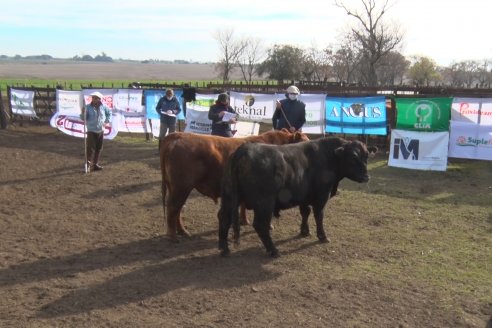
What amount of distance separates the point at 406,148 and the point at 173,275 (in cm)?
769

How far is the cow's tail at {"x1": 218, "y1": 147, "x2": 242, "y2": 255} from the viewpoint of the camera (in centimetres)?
587

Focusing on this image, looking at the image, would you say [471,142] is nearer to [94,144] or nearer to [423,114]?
[423,114]

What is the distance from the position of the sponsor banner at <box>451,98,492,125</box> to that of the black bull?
591 centimetres

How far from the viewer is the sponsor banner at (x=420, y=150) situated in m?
11.3

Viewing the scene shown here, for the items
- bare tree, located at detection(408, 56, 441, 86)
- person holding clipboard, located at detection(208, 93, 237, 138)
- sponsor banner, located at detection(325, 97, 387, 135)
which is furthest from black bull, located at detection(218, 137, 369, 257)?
bare tree, located at detection(408, 56, 441, 86)

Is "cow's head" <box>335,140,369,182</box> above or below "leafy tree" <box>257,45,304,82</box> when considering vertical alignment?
below

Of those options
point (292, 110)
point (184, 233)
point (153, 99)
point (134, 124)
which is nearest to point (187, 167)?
point (184, 233)

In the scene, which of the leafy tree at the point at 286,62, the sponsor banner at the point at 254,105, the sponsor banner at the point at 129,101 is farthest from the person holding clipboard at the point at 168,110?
the leafy tree at the point at 286,62

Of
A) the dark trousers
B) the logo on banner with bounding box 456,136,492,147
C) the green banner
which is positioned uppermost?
the green banner

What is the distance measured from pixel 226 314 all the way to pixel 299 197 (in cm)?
213

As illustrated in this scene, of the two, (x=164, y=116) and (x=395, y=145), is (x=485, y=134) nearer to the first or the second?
(x=395, y=145)

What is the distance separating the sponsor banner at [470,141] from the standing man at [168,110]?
264 inches

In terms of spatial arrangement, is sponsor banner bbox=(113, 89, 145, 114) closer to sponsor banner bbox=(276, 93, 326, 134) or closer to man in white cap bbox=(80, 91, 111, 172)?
man in white cap bbox=(80, 91, 111, 172)

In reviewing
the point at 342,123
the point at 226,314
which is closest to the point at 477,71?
the point at 342,123
